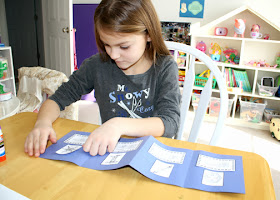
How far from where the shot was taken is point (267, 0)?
2.56 metres

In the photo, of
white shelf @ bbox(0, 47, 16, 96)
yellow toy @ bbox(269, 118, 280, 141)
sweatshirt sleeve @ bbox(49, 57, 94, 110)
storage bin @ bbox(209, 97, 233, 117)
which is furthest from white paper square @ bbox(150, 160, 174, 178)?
white shelf @ bbox(0, 47, 16, 96)

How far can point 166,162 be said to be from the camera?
1.87 ft

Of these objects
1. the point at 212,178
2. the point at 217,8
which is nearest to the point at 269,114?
the point at 217,8

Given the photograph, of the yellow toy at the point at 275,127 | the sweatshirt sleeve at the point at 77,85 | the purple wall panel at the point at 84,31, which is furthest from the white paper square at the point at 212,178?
the purple wall panel at the point at 84,31

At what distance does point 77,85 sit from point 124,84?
0.19m

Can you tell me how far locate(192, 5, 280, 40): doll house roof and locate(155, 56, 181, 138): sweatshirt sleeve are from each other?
1.87 m

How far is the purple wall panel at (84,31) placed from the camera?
136 inches

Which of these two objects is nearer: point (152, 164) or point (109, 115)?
point (152, 164)

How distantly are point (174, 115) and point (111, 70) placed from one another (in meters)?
0.35

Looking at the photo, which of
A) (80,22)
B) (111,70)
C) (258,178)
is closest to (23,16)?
(80,22)

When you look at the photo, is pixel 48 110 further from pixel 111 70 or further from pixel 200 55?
pixel 200 55

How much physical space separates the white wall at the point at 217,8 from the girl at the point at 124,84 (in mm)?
2014

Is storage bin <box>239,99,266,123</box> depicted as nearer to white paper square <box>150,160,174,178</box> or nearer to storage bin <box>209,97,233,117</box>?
storage bin <box>209,97,233,117</box>

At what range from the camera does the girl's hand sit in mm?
603
